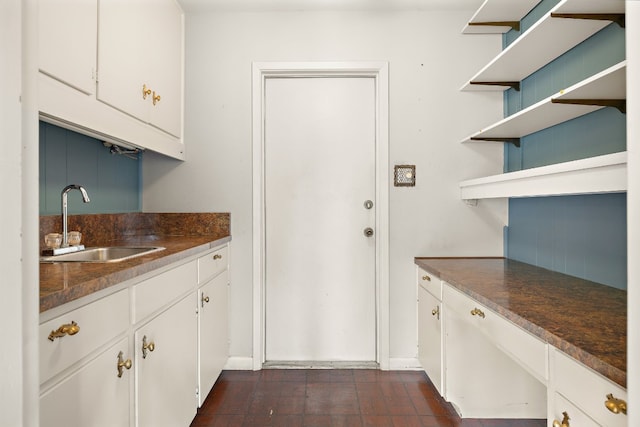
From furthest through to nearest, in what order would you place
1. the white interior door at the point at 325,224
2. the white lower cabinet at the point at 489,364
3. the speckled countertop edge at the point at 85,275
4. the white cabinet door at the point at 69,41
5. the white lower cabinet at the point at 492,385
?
the white interior door at the point at 325,224
the white lower cabinet at the point at 492,385
the white cabinet door at the point at 69,41
the white lower cabinet at the point at 489,364
the speckled countertop edge at the point at 85,275

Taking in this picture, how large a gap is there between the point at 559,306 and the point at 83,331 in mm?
1442

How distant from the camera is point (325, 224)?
8.79 ft

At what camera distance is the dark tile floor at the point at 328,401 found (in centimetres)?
199

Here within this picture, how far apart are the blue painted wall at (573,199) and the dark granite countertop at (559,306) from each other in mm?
108

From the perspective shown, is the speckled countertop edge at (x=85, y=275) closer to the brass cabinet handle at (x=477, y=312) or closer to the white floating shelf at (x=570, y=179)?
the brass cabinet handle at (x=477, y=312)

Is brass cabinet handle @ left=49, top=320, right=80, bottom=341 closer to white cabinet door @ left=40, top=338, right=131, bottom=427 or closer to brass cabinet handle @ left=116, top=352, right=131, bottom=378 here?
Result: white cabinet door @ left=40, top=338, right=131, bottom=427

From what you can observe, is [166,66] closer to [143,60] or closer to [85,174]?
[143,60]

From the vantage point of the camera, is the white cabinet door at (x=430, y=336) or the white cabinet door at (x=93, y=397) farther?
the white cabinet door at (x=430, y=336)

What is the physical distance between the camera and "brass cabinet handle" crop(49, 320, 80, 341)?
892 millimetres

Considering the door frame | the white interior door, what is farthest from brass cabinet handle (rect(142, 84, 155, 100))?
the white interior door

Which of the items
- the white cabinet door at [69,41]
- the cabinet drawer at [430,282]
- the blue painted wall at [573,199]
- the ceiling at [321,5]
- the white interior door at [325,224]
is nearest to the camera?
the white cabinet door at [69,41]

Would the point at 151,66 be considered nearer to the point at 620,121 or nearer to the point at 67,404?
the point at 67,404

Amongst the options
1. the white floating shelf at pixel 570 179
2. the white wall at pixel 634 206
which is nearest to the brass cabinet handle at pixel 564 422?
the white wall at pixel 634 206

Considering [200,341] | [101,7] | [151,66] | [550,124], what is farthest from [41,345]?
[550,124]
